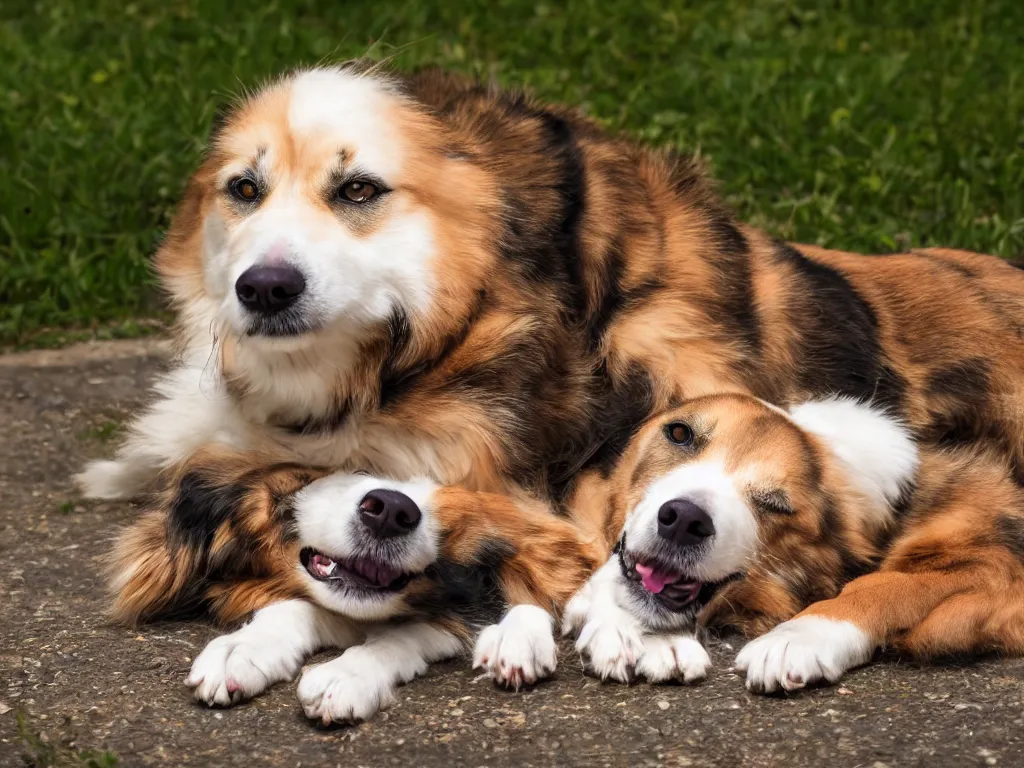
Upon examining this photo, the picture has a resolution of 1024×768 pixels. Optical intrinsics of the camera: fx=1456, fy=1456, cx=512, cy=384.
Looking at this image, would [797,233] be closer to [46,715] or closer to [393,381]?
[393,381]

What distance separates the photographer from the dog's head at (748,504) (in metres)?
4.16

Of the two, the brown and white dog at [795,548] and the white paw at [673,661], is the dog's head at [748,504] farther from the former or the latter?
the white paw at [673,661]

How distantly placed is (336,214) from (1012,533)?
7.38ft

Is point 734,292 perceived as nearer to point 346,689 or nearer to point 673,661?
point 673,661

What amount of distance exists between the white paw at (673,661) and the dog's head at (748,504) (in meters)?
→ 0.13

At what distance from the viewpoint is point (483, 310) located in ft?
14.8

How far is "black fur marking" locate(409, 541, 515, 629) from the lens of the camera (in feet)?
13.7

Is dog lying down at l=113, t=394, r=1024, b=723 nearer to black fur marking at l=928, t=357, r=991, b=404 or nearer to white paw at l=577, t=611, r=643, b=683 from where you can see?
white paw at l=577, t=611, r=643, b=683

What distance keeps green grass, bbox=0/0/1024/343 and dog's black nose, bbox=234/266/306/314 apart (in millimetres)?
2777

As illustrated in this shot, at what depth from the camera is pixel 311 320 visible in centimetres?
423

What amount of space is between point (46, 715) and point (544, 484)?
1627mm

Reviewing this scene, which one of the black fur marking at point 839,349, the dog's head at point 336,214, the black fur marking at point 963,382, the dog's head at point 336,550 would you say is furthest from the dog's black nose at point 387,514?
the black fur marking at point 963,382

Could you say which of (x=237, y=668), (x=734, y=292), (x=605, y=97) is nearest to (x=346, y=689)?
(x=237, y=668)

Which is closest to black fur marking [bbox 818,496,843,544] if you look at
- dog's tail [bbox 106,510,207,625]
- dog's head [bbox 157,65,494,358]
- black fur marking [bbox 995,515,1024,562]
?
black fur marking [bbox 995,515,1024,562]
